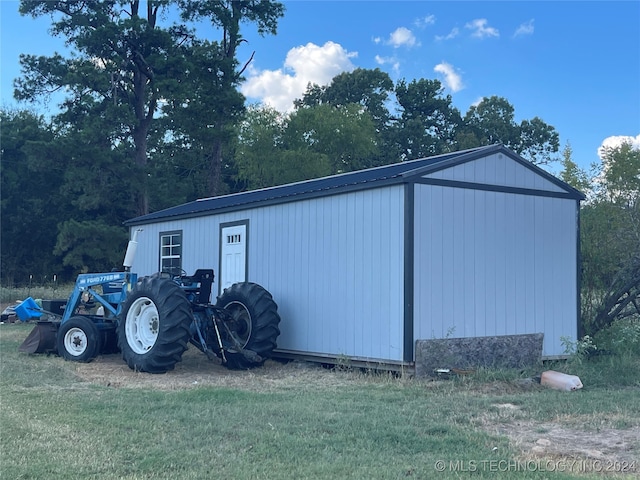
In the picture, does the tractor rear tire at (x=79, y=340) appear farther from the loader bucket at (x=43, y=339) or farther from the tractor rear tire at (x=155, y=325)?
the tractor rear tire at (x=155, y=325)

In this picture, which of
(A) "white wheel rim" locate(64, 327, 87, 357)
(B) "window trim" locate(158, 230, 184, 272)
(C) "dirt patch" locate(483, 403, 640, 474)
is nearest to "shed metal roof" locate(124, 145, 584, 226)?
(B) "window trim" locate(158, 230, 184, 272)

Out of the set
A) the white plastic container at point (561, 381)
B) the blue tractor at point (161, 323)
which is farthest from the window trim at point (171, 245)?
the white plastic container at point (561, 381)

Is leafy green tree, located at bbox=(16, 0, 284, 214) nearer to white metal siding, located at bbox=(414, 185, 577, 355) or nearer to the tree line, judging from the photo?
the tree line

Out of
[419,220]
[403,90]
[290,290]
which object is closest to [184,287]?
[290,290]

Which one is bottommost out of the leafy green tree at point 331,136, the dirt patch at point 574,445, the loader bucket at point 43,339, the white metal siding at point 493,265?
the dirt patch at point 574,445

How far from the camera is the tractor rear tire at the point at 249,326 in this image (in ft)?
31.1

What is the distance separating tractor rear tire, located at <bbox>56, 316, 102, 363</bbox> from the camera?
9.95 metres

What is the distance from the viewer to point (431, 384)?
798cm

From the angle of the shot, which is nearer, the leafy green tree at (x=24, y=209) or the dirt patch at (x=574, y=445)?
Answer: the dirt patch at (x=574, y=445)

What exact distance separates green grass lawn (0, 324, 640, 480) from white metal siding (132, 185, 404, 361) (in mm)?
988

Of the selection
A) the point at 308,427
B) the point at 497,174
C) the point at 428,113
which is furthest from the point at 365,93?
the point at 308,427

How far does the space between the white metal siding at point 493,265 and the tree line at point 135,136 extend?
9.45m

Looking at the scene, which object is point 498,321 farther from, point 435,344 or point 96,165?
point 96,165

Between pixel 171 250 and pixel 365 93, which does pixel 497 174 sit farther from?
pixel 365 93
